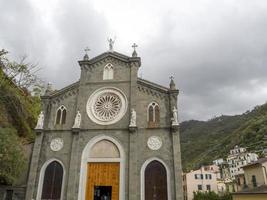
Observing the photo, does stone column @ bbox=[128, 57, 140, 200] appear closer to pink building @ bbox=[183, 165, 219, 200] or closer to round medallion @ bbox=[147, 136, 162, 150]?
round medallion @ bbox=[147, 136, 162, 150]

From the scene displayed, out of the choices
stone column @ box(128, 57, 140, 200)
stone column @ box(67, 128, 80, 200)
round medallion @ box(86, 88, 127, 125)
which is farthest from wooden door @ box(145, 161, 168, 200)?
stone column @ box(67, 128, 80, 200)

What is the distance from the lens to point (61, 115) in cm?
2373

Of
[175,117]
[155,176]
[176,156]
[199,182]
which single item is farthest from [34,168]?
[199,182]

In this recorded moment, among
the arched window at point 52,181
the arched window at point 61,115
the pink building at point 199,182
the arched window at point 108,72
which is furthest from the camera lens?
the pink building at point 199,182

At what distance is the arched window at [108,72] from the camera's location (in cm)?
2457

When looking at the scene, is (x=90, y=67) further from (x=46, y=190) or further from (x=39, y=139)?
(x=46, y=190)

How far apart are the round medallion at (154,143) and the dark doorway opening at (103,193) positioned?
5046mm

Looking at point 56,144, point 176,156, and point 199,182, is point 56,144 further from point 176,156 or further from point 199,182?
point 199,182

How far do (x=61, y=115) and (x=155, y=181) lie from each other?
34.3ft

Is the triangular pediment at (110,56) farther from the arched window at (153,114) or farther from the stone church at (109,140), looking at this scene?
the arched window at (153,114)

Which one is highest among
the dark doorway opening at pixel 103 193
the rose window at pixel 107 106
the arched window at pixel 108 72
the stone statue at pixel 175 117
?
the arched window at pixel 108 72

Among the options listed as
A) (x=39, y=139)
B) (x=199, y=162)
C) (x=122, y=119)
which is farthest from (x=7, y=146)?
(x=199, y=162)

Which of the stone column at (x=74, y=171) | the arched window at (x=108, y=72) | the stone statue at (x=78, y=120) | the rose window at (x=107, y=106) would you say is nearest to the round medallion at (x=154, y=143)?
the rose window at (x=107, y=106)

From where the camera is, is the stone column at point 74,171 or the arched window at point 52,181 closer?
the stone column at point 74,171
